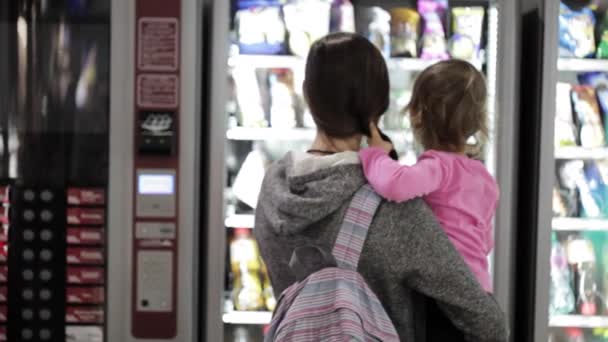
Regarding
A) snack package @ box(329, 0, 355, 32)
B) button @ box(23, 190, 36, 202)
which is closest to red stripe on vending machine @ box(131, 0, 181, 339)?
button @ box(23, 190, 36, 202)

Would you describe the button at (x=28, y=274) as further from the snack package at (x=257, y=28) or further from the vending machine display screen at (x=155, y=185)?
the snack package at (x=257, y=28)

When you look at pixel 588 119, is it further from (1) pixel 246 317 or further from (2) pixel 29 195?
(2) pixel 29 195

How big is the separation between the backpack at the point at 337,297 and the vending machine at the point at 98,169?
986mm

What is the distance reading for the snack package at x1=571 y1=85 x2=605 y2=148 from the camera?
8.90 ft

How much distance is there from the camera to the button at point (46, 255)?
235cm

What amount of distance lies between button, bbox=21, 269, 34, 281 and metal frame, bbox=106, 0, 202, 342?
24cm

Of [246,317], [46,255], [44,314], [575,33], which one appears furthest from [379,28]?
[44,314]

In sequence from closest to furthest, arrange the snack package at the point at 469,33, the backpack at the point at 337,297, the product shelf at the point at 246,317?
the backpack at the point at 337,297, the product shelf at the point at 246,317, the snack package at the point at 469,33

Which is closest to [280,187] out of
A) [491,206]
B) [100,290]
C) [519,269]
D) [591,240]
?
[491,206]

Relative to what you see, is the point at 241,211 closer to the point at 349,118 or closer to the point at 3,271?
the point at 3,271

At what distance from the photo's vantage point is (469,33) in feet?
8.64

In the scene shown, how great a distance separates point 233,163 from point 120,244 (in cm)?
56

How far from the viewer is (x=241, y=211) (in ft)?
8.77

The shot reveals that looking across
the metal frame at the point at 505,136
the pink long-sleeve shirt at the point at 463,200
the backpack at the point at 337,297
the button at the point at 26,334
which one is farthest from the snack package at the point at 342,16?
the button at the point at 26,334
